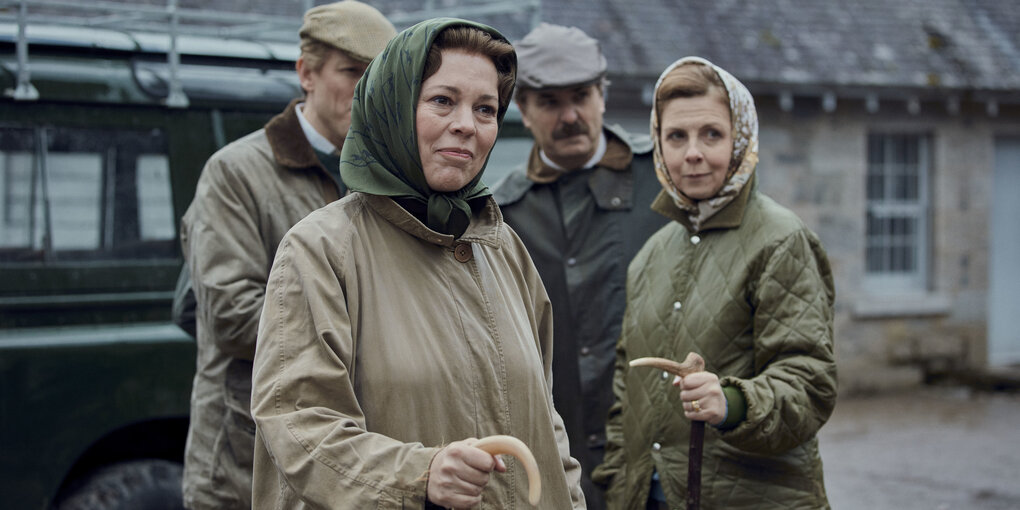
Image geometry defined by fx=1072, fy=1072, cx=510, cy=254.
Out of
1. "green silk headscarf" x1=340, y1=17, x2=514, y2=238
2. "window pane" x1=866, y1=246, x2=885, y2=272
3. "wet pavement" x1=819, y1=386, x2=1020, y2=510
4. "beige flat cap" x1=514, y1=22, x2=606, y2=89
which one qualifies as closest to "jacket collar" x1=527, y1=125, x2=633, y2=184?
"beige flat cap" x1=514, y1=22, x2=606, y2=89

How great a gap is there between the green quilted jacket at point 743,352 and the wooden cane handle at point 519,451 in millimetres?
968

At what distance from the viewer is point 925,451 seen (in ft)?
26.8

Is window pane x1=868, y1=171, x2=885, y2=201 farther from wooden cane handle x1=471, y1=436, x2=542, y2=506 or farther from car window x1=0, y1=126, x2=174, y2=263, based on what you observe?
wooden cane handle x1=471, y1=436, x2=542, y2=506

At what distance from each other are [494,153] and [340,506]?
3.36 m

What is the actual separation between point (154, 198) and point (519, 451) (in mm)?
3082

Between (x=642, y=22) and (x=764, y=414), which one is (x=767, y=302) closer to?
(x=764, y=414)

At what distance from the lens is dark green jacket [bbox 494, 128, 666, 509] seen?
341cm

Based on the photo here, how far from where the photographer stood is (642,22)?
1066 centimetres

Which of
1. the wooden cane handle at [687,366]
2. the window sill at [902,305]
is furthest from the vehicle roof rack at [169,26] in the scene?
the window sill at [902,305]

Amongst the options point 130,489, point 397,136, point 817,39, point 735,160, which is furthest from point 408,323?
point 817,39

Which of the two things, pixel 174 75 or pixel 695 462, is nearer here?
pixel 695 462

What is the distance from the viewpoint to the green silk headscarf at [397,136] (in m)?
1.84

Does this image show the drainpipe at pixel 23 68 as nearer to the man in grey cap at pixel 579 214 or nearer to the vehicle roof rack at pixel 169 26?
the vehicle roof rack at pixel 169 26

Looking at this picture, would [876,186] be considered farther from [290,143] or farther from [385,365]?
[385,365]
